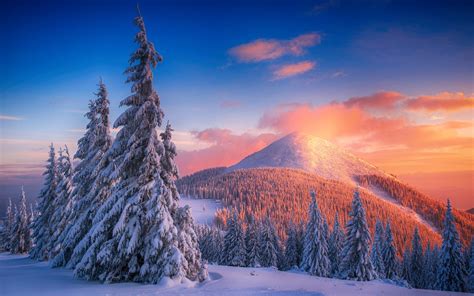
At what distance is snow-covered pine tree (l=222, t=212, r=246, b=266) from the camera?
197ft

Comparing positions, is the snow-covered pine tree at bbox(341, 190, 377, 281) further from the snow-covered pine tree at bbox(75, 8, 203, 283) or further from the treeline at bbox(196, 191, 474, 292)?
the snow-covered pine tree at bbox(75, 8, 203, 283)

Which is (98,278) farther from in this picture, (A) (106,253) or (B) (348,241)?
(B) (348,241)

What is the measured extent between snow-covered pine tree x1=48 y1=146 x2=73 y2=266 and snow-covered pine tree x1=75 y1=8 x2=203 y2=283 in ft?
56.3

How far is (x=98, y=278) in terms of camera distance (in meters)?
17.8

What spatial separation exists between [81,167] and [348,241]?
35.2 metres

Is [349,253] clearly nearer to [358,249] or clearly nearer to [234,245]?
[358,249]

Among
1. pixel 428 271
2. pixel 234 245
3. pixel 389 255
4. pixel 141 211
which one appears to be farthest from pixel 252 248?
pixel 141 211

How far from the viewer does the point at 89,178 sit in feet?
84.3

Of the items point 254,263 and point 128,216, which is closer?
point 128,216

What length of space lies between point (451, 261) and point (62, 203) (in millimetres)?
52249

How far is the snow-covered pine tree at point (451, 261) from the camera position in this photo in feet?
145

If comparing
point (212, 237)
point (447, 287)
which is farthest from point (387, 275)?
point (212, 237)

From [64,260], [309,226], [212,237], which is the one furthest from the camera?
[212,237]

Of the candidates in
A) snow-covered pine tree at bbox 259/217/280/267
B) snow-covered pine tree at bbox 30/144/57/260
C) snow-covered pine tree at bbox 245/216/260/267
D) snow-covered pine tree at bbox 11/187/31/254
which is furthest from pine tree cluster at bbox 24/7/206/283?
snow-covered pine tree at bbox 11/187/31/254
